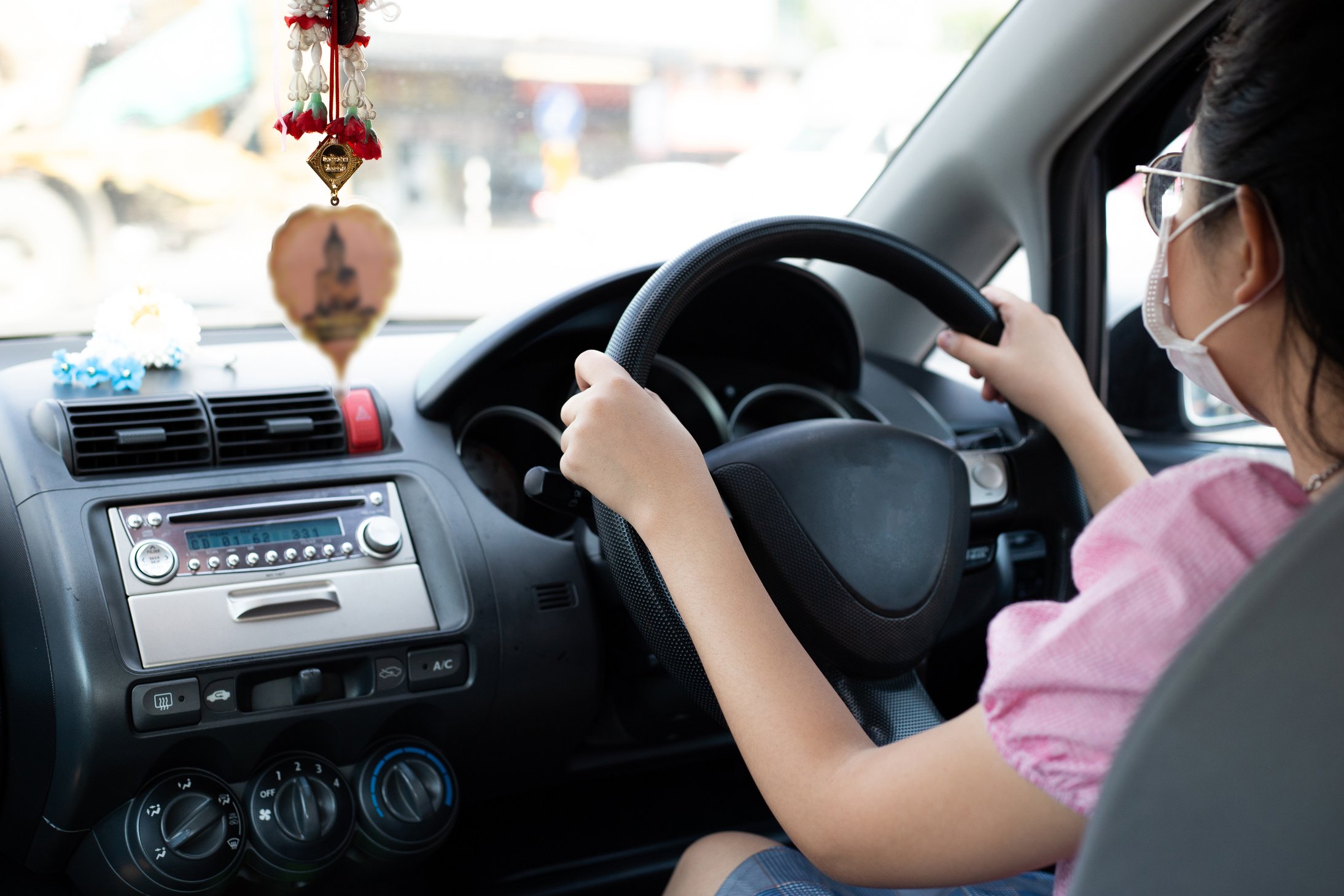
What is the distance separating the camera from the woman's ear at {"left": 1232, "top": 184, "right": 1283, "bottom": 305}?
69cm

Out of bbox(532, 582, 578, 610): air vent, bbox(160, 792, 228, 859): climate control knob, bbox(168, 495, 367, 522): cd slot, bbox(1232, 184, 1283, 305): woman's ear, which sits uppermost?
bbox(1232, 184, 1283, 305): woman's ear

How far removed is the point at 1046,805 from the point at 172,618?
2.74ft

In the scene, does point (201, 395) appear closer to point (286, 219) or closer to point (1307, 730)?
point (286, 219)

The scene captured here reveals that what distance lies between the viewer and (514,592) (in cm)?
129

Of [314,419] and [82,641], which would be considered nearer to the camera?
[82,641]

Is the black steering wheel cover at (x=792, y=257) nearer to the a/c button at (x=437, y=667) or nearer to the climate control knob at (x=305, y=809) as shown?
the a/c button at (x=437, y=667)

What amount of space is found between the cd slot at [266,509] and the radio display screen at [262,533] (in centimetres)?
1

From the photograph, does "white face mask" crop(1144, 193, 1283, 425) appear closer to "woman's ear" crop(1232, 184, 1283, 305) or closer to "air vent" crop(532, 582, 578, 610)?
"woman's ear" crop(1232, 184, 1283, 305)

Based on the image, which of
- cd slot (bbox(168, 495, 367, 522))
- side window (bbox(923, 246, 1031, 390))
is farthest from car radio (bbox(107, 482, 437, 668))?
side window (bbox(923, 246, 1031, 390))

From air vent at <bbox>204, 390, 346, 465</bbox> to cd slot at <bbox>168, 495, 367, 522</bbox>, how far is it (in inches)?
2.6

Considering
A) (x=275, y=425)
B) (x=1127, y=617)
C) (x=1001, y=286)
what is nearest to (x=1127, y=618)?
(x=1127, y=617)

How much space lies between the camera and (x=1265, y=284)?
71 centimetres

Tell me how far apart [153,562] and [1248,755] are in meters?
0.99

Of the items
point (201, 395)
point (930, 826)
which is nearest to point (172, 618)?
point (201, 395)
